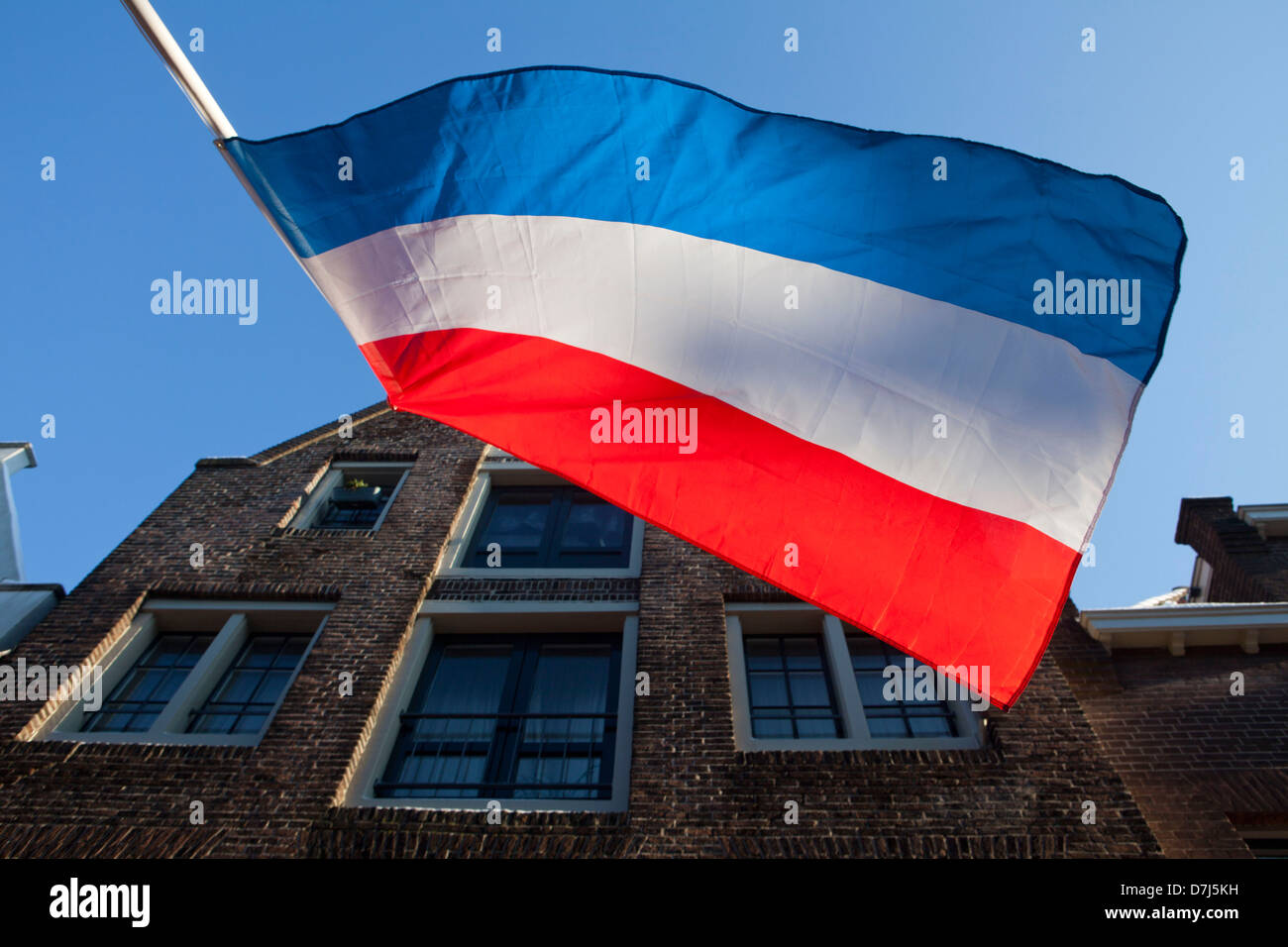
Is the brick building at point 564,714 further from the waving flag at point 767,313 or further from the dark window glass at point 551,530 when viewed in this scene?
the waving flag at point 767,313

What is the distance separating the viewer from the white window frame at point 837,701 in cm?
841

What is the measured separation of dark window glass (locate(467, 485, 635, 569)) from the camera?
11484mm

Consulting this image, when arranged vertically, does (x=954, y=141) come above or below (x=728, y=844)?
above

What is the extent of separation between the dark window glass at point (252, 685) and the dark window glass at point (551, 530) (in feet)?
7.95

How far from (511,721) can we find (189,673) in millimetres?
3780

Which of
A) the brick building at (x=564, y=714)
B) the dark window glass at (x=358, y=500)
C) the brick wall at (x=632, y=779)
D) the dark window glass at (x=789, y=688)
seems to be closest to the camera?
the brick wall at (x=632, y=779)

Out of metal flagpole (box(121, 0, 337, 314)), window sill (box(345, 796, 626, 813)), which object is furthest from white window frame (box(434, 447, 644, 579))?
metal flagpole (box(121, 0, 337, 314))

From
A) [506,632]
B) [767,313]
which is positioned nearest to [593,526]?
[506,632]

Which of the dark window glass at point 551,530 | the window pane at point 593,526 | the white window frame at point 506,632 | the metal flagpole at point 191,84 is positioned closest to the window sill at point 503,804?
the white window frame at point 506,632

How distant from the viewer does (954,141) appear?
6.23m

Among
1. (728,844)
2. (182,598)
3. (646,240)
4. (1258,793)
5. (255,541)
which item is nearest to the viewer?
(646,240)

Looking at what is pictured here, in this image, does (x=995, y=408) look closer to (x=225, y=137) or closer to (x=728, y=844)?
(x=728, y=844)

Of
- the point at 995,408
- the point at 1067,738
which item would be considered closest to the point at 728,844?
the point at 1067,738
